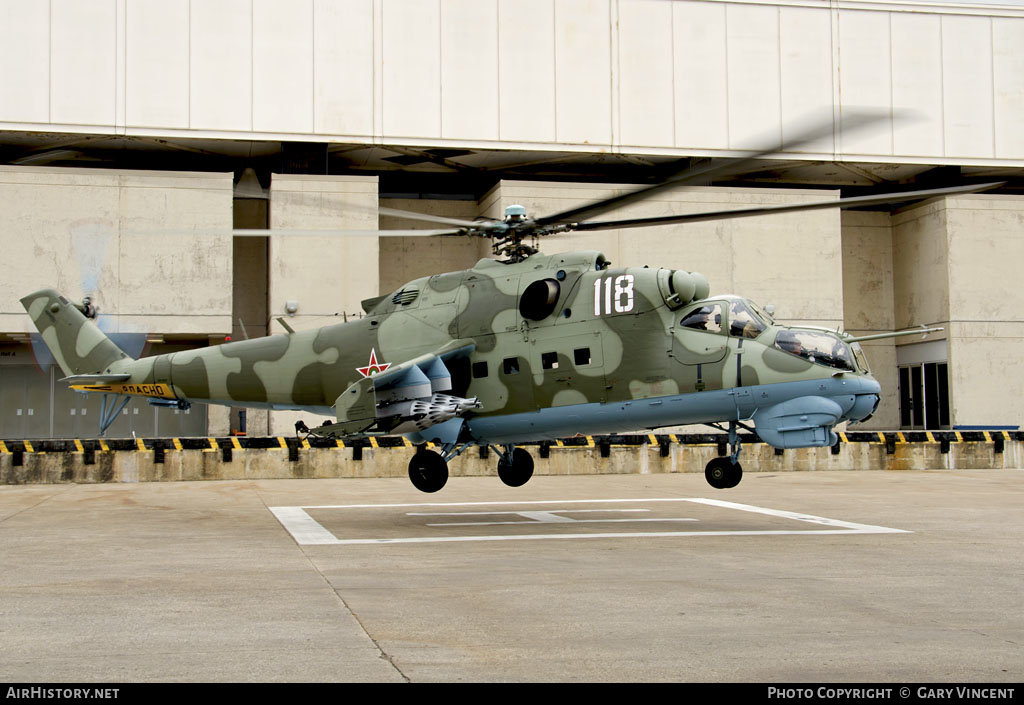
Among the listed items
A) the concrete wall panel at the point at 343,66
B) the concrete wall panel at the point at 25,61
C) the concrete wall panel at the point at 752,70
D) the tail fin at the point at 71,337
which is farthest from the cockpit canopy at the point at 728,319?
the concrete wall panel at the point at 25,61

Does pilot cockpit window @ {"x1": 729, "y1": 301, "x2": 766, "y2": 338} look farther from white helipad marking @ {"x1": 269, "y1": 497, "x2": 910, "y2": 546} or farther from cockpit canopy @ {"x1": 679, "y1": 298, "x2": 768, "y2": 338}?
white helipad marking @ {"x1": 269, "y1": 497, "x2": 910, "y2": 546}

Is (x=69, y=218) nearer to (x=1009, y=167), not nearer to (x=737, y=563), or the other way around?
(x=737, y=563)

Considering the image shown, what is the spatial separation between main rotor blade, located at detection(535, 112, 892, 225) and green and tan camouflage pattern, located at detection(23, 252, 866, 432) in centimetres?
163

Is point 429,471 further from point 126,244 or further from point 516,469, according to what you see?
point 126,244

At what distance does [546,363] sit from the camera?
15172 mm

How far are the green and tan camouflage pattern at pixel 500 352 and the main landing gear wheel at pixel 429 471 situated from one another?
122cm

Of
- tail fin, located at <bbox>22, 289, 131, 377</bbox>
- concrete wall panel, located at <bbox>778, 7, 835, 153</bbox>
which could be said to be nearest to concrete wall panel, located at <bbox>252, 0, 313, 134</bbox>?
tail fin, located at <bbox>22, 289, 131, 377</bbox>

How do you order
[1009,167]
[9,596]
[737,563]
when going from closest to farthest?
[9,596], [737,563], [1009,167]

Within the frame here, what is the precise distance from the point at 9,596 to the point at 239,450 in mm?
16373

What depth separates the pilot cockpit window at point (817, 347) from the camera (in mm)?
13781

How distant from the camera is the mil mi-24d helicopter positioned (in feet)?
45.6

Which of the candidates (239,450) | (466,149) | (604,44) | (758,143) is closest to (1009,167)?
(758,143)

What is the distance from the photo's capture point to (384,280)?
3897 centimetres

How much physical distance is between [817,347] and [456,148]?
23.1 metres
